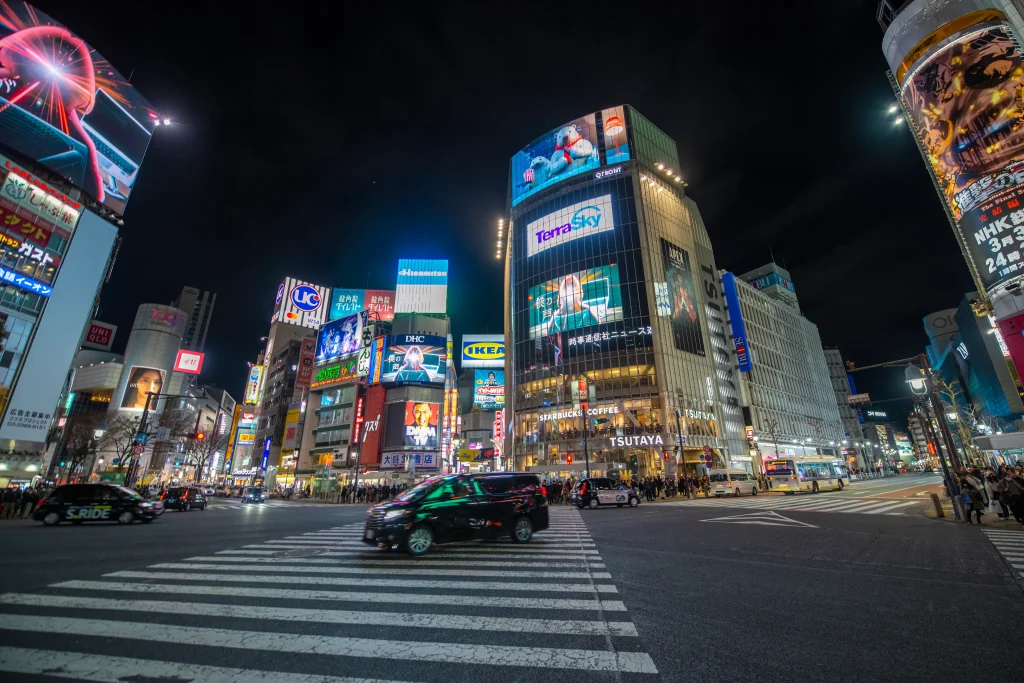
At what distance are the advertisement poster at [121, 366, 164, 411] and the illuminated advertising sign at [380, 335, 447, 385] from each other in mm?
73117

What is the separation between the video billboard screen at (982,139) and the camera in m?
26.3

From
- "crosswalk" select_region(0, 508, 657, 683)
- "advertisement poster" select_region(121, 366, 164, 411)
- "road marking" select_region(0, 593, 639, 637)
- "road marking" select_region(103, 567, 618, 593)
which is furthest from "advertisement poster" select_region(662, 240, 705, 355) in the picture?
"advertisement poster" select_region(121, 366, 164, 411)

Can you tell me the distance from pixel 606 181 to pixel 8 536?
67.9 meters

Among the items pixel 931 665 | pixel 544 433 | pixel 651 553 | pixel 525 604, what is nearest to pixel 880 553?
pixel 651 553

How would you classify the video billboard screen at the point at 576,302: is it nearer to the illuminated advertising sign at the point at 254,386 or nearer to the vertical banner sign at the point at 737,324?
the vertical banner sign at the point at 737,324

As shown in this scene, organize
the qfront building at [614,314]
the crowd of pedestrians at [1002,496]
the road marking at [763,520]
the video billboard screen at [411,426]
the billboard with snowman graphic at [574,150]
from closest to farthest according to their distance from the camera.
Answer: the crowd of pedestrians at [1002,496]
the road marking at [763,520]
the qfront building at [614,314]
the video billboard screen at [411,426]
the billboard with snowman graphic at [574,150]

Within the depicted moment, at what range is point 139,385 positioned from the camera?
9781 centimetres

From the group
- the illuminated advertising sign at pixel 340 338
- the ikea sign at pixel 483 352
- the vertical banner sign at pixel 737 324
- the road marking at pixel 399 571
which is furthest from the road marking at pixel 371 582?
the ikea sign at pixel 483 352

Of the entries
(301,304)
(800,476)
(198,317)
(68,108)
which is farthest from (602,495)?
(198,317)

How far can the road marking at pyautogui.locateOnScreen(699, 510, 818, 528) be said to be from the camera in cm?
1527

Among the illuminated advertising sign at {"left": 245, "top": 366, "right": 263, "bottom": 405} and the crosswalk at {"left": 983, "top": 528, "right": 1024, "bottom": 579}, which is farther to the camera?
the illuminated advertising sign at {"left": 245, "top": 366, "right": 263, "bottom": 405}

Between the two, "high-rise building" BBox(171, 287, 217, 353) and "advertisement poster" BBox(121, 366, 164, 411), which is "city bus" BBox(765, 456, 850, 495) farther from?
"high-rise building" BBox(171, 287, 217, 353)

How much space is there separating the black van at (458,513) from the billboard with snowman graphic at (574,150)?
208ft

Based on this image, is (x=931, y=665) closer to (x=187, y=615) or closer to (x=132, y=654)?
(x=132, y=654)
